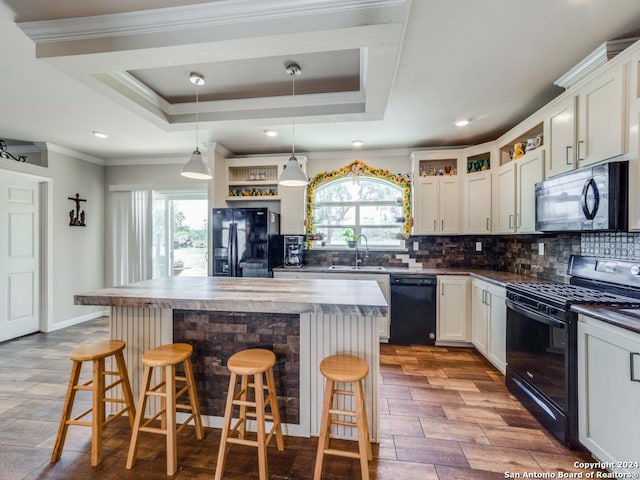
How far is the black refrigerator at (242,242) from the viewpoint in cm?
375

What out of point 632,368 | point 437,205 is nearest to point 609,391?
point 632,368

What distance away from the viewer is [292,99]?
2785 millimetres

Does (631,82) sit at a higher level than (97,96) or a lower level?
lower

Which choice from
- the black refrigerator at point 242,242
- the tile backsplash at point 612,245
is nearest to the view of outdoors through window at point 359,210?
the black refrigerator at point 242,242

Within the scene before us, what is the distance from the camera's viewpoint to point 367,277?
3.66 meters

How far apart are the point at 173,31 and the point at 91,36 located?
0.54 metres

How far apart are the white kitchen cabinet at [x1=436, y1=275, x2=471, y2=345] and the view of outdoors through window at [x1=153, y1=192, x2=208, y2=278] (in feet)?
12.2

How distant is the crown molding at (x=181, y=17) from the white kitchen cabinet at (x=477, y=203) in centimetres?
274

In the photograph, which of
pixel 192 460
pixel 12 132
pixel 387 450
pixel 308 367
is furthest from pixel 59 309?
pixel 387 450

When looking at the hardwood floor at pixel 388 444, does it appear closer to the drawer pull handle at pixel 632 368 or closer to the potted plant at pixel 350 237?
the drawer pull handle at pixel 632 368

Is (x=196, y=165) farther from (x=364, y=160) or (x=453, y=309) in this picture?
(x=453, y=309)

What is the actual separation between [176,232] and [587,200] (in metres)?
5.14

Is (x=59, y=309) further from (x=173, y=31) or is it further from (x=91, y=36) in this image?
(x=173, y=31)

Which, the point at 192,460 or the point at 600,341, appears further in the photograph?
the point at 192,460
